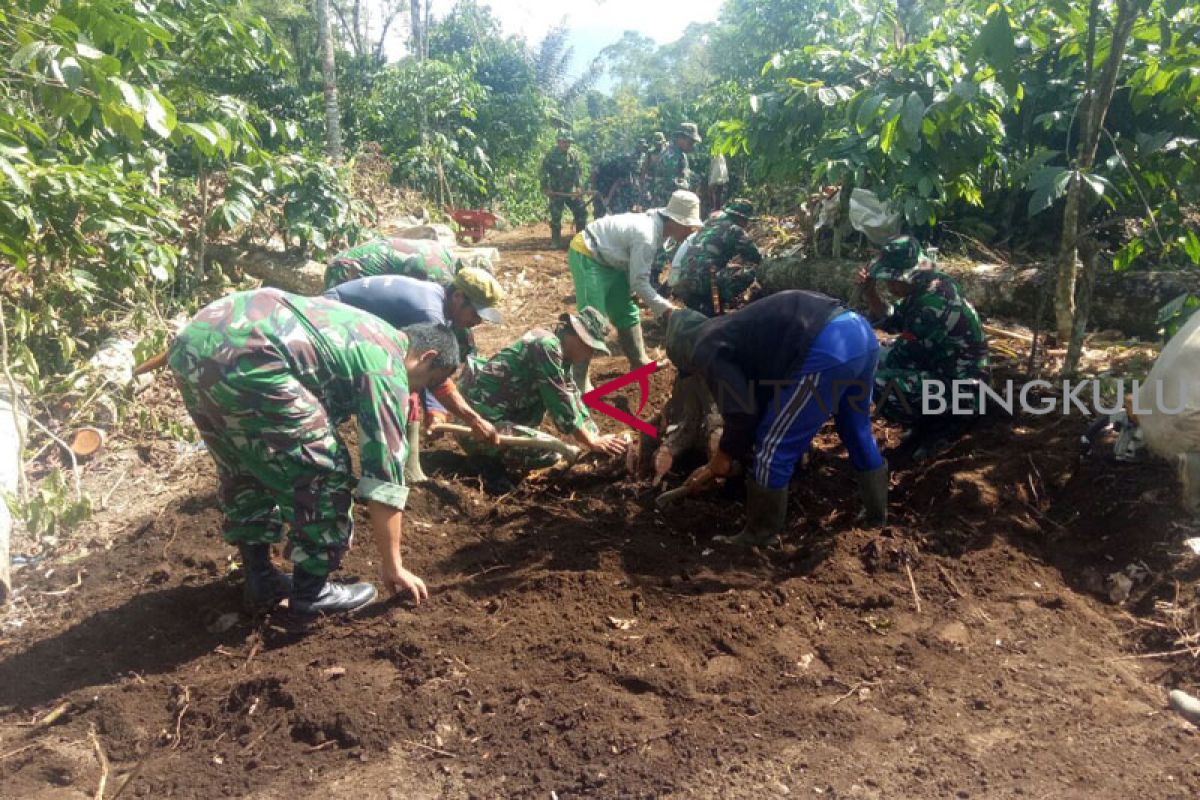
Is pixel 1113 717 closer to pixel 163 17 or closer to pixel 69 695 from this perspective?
pixel 69 695

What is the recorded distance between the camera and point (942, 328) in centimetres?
415

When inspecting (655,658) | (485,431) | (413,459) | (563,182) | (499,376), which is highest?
(563,182)

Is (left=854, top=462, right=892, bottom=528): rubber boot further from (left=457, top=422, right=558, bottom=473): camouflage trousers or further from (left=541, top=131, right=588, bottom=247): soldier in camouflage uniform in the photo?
(left=541, top=131, right=588, bottom=247): soldier in camouflage uniform

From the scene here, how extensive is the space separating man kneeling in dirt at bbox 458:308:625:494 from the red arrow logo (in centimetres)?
69

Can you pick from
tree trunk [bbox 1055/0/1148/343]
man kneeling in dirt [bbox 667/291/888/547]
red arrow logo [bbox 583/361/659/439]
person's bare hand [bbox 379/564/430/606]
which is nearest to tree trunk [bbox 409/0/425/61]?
red arrow logo [bbox 583/361/659/439]

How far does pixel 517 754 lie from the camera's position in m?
2.21

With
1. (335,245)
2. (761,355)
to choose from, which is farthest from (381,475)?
(335,245)

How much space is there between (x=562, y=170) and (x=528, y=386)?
815 centimetres

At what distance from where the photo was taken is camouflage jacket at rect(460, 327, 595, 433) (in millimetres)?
3928

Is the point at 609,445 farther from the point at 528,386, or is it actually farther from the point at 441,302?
the point at 441,302

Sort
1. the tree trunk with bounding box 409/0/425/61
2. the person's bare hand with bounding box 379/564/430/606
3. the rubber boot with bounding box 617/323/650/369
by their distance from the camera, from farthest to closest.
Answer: the tree trunk with bounding box 409/0/425/61, the rubber boot with bounding box 617/323/650/369, the person's bare hand with bounding box 379/564/430/606

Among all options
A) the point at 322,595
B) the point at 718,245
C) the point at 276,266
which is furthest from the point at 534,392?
the point at 276,266

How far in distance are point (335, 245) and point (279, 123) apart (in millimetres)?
1588

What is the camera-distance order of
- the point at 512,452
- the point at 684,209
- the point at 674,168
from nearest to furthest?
the point at 512,452 → the point at 684,209 → the point at 674,168
